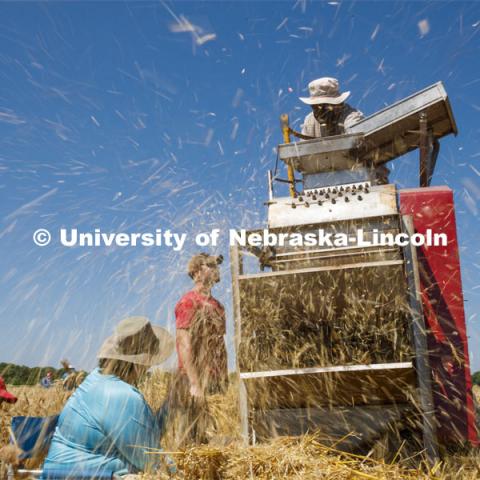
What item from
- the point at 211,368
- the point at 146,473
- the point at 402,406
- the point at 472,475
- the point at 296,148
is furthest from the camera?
the point at 296,148

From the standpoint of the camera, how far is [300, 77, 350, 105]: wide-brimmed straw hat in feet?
18.8

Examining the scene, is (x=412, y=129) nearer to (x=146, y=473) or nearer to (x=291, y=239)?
(x=291, y=239)

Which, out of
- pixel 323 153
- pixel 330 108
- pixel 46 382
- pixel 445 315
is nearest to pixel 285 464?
pixel 445 315

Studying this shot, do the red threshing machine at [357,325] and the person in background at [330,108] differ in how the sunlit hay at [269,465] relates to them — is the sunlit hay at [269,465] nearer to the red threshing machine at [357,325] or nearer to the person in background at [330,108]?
the red threshing machine at [357,325]

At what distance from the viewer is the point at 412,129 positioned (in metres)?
5.36

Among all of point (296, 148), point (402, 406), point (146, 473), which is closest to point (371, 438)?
point (402, 406)

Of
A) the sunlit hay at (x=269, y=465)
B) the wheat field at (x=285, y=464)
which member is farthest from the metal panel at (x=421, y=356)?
the sunlit hay at (x=269, y=465)

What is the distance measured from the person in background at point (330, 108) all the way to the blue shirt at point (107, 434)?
364 centimetres

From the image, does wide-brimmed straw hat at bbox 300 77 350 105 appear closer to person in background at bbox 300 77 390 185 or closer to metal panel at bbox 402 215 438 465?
person in background at bbox 300 77 390 185

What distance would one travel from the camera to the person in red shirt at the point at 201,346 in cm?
419

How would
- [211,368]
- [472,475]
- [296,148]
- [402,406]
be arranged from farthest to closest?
[296,148] < [211,368] < [402,406] < [472,475]

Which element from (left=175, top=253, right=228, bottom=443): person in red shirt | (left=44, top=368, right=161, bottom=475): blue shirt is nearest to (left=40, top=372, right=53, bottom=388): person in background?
(left=175, top=253, right=228, bottom=443): person in red shirt

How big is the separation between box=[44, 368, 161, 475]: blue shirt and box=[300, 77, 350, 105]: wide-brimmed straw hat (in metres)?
3.79

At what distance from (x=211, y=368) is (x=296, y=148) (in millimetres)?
2104
